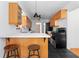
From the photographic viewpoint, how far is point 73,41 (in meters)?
7.89

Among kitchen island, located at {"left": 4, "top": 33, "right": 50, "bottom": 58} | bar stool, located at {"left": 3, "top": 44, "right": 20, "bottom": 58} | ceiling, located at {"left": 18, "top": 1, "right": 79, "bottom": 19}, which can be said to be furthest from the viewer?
ceiling, located at {"left": 18, "top": 1, "right": 79, "bottom": 19}

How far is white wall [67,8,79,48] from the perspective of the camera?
25.8ft

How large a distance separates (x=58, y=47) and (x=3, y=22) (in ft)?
16.3

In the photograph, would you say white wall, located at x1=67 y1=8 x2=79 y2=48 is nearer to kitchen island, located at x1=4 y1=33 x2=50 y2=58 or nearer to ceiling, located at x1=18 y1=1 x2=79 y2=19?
ceiling, located at x1=18 y1=1 x2=79 y2=19

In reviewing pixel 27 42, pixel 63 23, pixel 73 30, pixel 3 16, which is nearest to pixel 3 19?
pixel 3 16

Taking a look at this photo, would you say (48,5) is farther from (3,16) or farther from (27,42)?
(3,16)

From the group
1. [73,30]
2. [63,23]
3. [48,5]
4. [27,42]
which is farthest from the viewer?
[63,23]

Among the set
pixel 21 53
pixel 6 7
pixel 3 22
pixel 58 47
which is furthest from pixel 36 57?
pixel 58 47

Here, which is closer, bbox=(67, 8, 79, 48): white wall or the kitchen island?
the kitchen island

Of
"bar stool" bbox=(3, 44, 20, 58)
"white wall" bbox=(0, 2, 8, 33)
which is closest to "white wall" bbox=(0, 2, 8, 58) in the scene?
"white wall" bbox=(0, 2, 8, 33)

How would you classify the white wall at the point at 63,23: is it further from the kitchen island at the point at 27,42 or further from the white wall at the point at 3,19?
the white wall at the point at 3,19

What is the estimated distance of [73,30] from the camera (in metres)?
7.89

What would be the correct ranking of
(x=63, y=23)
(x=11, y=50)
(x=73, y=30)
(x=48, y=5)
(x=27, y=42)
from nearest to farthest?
(x=11, y=50) → (x=27, y=42) → (x=48, y=5) → (x=73, y=30) → (x=63, y=23)

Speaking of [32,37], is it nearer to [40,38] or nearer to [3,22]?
[40,38]
